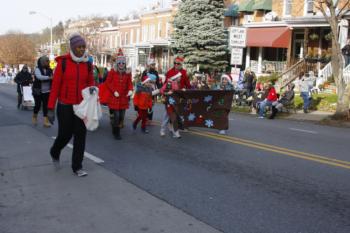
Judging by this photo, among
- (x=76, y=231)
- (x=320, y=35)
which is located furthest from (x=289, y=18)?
(x=76, y=231)

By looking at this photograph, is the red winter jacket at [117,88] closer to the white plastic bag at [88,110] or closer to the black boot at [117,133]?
the black boot at [117,133]

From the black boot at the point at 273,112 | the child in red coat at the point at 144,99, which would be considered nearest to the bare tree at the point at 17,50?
the black boot at the point at 273,112

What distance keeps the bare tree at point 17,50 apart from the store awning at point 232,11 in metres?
56.1

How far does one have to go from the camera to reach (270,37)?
3048cm

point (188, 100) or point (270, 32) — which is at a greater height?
point (270, 32)

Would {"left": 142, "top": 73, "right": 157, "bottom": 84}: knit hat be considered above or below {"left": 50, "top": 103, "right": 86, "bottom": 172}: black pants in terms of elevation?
above

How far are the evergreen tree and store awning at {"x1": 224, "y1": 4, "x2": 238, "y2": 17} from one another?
542mm

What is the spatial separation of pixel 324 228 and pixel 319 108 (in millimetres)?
16911

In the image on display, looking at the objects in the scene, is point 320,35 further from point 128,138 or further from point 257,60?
point 128,138

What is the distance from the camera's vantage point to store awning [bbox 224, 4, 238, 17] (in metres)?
36.4

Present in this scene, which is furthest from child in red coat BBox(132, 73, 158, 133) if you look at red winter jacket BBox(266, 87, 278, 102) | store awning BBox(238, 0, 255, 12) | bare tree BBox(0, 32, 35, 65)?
bare tree BBox(0, 32, 35, 65)

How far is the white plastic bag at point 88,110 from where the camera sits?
6.79 m

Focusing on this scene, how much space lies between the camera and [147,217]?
5.15 metres

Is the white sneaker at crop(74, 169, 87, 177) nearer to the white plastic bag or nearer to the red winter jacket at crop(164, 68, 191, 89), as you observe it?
the white plastic bag
